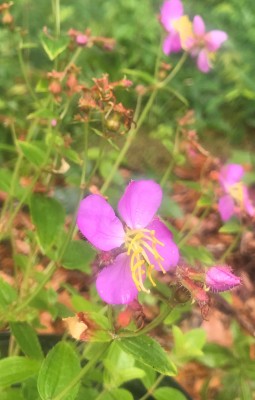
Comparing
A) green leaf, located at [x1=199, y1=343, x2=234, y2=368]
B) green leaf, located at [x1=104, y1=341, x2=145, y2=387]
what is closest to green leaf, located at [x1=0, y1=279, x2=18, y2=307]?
green leaf, located at [x1=104, y1=341, x2=145, y2=387]

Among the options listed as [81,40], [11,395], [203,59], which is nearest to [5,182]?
[81,40]

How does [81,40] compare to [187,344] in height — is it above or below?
above

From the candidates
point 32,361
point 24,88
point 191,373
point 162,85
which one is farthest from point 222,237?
point 32,361

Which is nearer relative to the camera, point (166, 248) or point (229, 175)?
point (166, 248)

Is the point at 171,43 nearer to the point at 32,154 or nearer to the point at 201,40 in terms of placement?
the point at 201,40

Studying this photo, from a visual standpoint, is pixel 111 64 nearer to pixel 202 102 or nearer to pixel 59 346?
pixel 202 102

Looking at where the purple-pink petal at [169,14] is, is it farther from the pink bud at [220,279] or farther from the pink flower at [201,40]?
the pink bud at [220,279]
